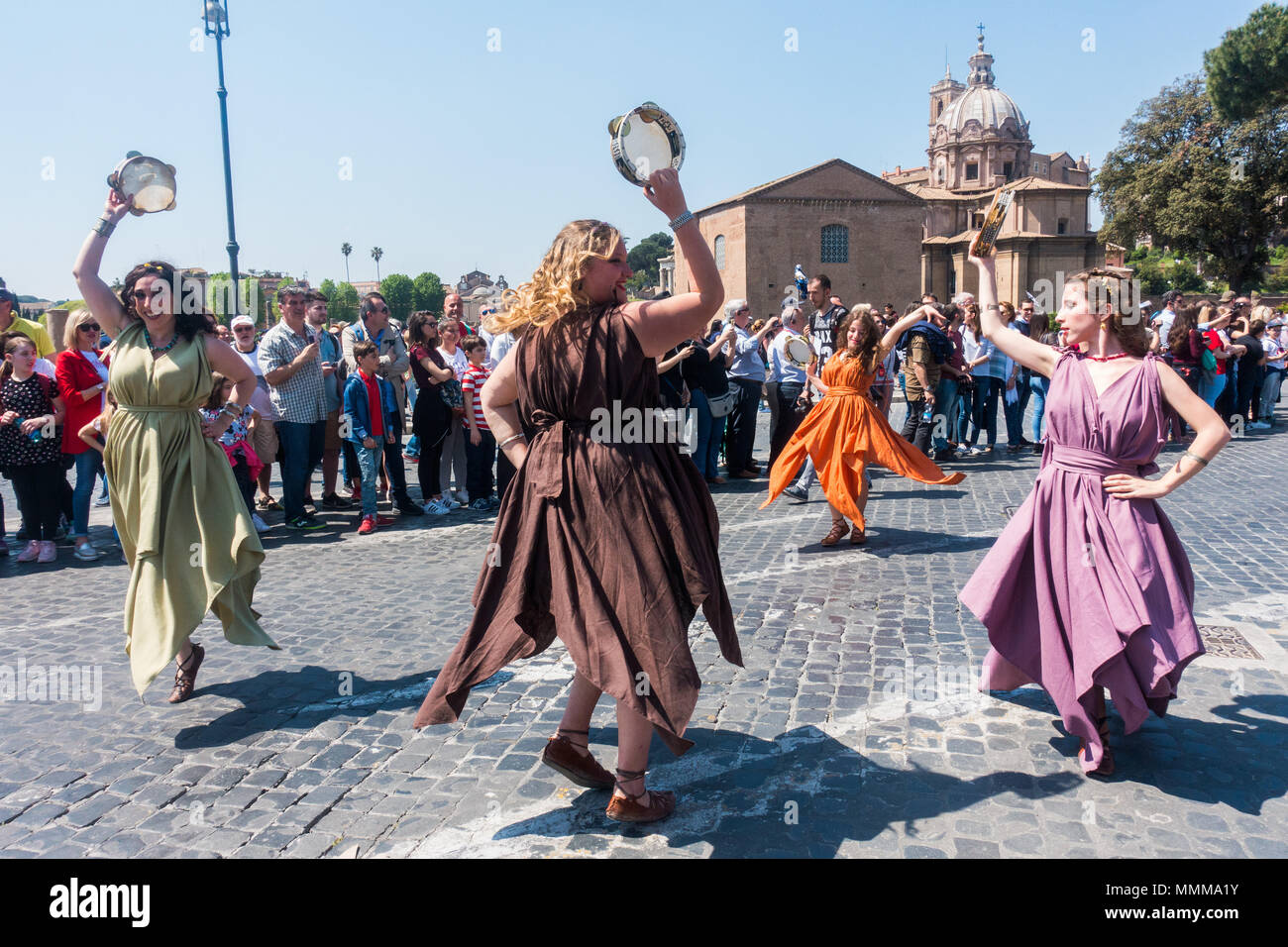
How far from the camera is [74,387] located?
8234 mm

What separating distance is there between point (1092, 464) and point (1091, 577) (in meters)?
0.46

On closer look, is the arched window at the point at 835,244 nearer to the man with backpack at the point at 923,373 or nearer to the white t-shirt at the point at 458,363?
the man with backpack at the point at 923,373

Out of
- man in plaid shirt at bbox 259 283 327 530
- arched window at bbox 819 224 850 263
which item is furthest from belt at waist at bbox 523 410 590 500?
arched window at bbox 819 224 850 263

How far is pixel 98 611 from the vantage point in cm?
634

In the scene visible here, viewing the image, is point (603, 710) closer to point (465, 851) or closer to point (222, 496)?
point (465, 851)

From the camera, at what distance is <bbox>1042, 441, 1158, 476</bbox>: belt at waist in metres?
3.71

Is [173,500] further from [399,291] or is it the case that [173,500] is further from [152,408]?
[399,291]

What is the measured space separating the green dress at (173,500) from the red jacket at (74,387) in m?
4.24

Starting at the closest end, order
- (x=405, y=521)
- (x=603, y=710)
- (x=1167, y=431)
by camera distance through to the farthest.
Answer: (x=1167, y=431), (x=603, y=710), (x=405, y=521)

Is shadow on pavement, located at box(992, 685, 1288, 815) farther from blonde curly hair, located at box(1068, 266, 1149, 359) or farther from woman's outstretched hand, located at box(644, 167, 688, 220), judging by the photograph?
woman's outstretched hand, located at box(644, 167, 688, 220)

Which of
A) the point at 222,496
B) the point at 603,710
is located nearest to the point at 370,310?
the point at 222,496

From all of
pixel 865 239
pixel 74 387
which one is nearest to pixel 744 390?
pixel 74 387

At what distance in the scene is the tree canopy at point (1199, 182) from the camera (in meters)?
46.3

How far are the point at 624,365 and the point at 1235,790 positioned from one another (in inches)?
105
